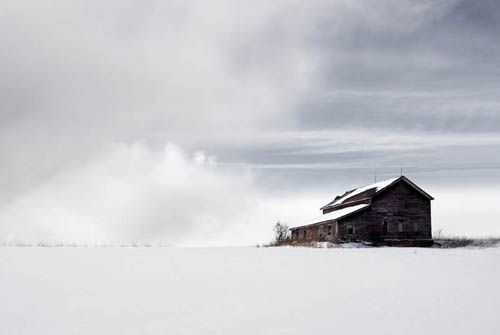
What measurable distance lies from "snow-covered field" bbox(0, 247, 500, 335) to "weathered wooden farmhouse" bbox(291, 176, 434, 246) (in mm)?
27109

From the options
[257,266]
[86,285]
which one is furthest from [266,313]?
[257,266]

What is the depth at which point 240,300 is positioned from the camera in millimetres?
8891

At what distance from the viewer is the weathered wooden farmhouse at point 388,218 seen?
40938 mm

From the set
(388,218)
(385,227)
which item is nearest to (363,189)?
(388,218)

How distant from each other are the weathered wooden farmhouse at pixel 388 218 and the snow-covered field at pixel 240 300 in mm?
27109

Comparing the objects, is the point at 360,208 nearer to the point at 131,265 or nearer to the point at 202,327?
the point at 131,265

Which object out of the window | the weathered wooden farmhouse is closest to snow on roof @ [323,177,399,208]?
the weathered wooden farmhouse

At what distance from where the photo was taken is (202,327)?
6.80m

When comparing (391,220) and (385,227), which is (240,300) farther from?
(391,220)

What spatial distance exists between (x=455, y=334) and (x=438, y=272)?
8008 millimetres

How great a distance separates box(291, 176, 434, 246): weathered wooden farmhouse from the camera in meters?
40.9

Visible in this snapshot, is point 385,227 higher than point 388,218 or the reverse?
the reverse

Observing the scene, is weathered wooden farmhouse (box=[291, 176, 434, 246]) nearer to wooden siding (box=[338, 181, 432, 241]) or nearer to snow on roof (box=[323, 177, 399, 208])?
wooden siding (box=[338, 181, 432, 241])

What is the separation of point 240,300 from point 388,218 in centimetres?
3562
